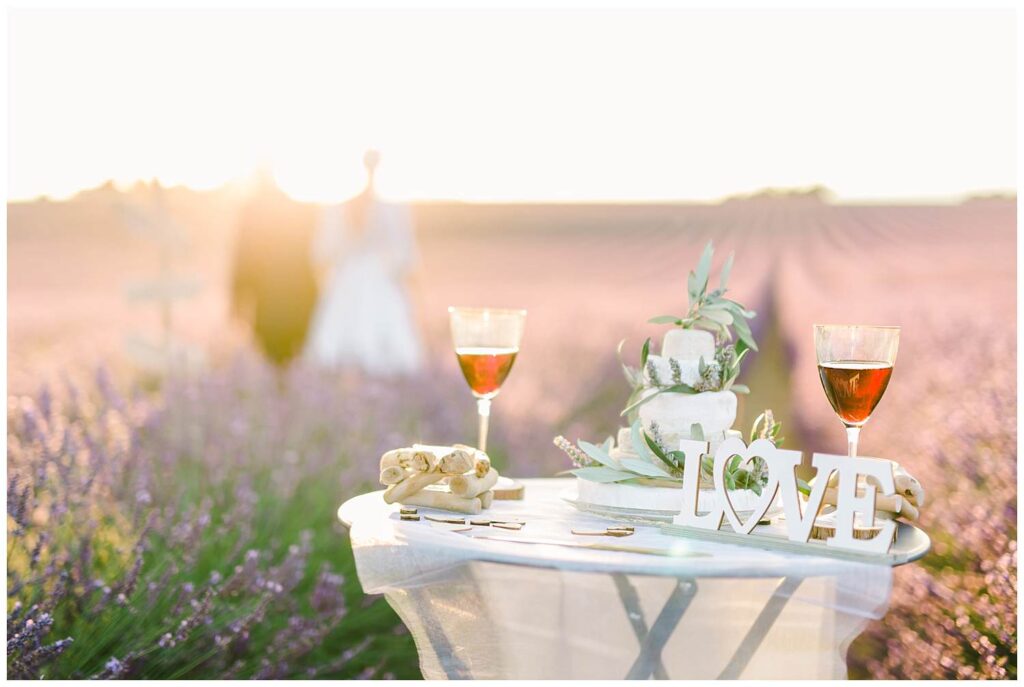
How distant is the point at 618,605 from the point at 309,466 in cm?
244

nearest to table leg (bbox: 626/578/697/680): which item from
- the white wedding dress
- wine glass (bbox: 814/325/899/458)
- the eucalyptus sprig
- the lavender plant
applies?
wine glass (bbox: 814/325/899/458)

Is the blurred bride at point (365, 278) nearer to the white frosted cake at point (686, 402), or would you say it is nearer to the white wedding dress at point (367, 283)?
the white wedding dress at point (367, 283)

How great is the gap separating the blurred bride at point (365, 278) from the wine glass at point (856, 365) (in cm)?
569

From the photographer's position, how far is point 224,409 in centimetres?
430

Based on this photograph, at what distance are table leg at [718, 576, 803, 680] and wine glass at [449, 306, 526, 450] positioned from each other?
61cm

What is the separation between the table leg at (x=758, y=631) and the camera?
5.14ft

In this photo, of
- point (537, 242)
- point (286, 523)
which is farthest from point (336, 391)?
point (537, 242)

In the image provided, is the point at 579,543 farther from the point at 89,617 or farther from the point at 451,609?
the point at 89,617

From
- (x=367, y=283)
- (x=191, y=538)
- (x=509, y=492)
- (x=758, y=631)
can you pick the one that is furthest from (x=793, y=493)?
(x=367, y=283)

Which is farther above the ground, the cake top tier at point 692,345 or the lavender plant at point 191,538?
the cake top tier at point 692,345

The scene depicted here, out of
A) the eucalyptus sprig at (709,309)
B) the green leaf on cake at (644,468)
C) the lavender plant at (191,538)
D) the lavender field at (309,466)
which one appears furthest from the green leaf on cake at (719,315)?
the lavender plant at (191,538)

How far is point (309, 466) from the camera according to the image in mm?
3889

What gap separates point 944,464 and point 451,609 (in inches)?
103

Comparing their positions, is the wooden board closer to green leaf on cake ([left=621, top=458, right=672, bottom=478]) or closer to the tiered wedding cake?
the tiered wedding cake
